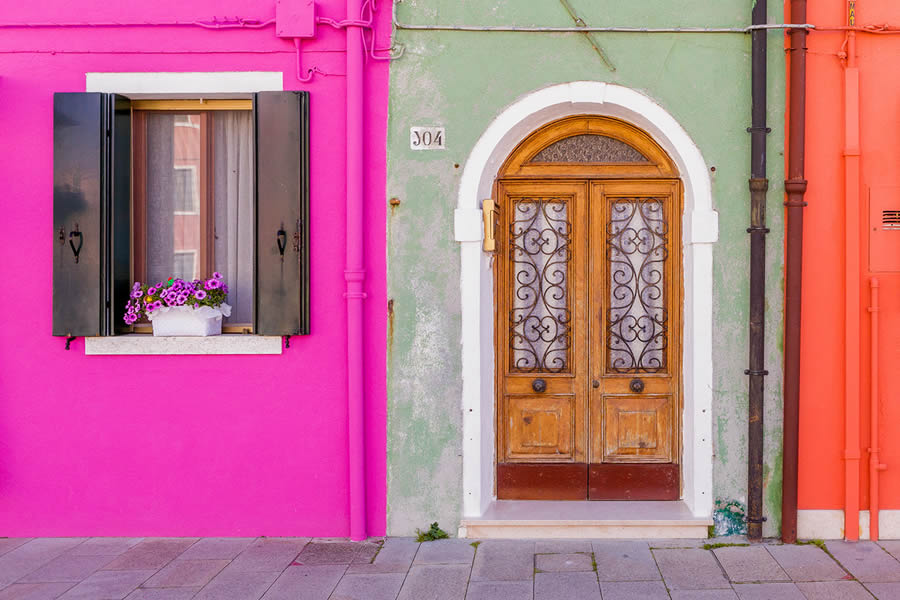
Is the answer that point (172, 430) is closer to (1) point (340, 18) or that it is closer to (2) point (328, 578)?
(2) point (328, 578)

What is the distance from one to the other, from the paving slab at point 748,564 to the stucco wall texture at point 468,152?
12.4 inches

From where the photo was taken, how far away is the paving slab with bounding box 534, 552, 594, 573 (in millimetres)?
4398

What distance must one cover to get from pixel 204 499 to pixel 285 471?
60 cm

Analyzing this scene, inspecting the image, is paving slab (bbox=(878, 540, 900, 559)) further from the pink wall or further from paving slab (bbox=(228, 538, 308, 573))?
paving slab (bbox=(228, 538, 308, 573))

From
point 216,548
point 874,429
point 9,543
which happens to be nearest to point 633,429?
point 874,429

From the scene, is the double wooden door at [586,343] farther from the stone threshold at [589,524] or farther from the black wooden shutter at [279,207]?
the black wooden shutter at [279,207]

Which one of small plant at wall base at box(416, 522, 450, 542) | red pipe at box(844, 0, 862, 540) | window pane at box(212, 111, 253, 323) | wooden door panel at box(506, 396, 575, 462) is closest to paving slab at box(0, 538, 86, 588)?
window pane at box(212, 111, 253, 323)

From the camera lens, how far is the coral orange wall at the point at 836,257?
484 cm

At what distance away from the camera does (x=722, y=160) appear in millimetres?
4863

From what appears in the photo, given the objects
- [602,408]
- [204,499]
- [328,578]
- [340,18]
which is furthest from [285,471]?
[340,18]

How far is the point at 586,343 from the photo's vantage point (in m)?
5.25

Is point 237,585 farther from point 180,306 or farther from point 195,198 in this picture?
point 195,198

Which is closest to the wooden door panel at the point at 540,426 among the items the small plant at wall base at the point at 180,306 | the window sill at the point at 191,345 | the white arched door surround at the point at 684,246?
the white arched door surround at the point at 684,246

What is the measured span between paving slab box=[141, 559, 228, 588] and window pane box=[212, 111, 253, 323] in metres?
1.63
